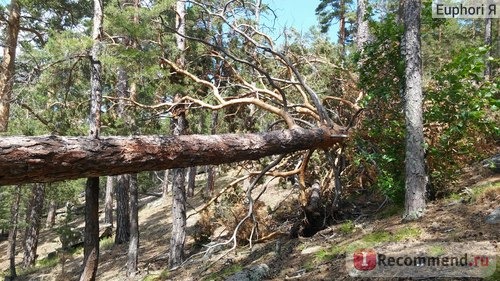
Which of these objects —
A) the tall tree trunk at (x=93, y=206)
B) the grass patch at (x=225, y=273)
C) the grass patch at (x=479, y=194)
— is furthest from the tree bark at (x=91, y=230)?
the grass patch at (x=479, y=194)


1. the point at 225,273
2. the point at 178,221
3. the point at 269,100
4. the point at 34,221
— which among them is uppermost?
the point at 269,100

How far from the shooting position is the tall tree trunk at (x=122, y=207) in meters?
14.6

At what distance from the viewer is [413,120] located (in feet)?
19.5

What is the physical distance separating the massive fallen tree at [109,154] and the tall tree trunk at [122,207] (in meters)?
11.0

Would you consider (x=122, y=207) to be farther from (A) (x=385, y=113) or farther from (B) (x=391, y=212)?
(A) (x=385, y=113)

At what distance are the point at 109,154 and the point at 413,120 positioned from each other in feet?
16.3

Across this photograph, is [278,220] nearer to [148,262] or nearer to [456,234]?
[148,262]

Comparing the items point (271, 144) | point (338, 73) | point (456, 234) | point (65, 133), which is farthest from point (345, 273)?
point (65, 133)

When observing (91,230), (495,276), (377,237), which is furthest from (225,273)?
(495,276)

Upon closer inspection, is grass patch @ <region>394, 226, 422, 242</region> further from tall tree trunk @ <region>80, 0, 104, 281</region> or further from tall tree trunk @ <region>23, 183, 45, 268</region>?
tall tree trunk @ <region>23, 183, 45, 268</region>

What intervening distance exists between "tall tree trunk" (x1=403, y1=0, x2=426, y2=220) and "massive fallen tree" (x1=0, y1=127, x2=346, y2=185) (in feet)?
8.74

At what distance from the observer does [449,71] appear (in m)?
6.41

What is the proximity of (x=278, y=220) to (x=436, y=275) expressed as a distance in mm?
6678

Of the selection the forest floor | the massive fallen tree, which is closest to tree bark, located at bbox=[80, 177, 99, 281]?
the massive fallen tree
